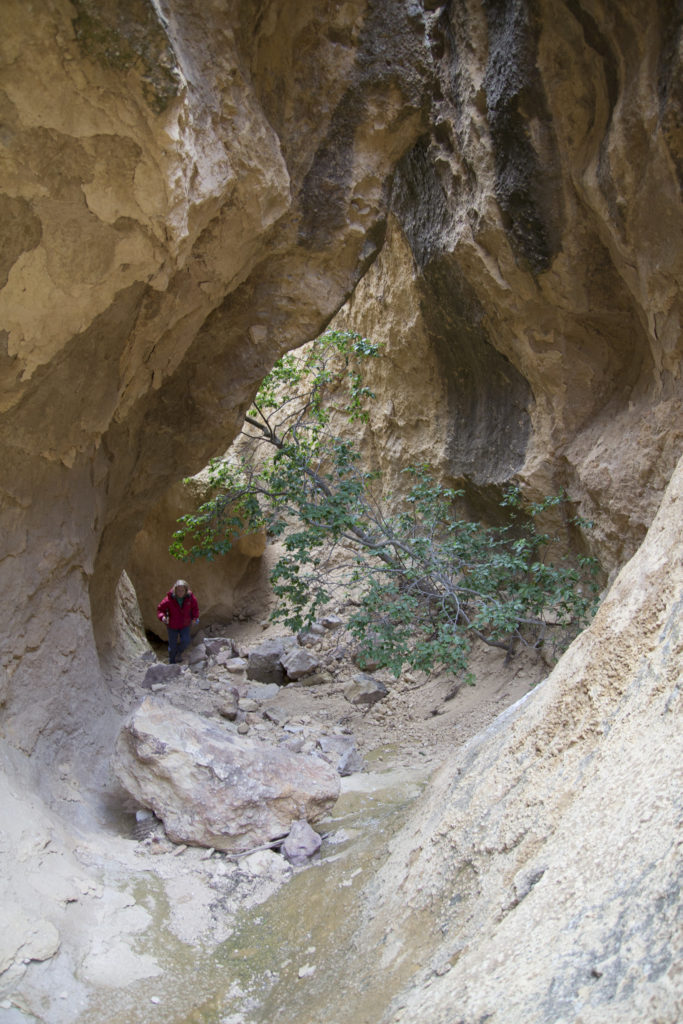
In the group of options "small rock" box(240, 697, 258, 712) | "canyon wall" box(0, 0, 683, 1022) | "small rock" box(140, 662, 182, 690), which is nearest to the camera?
"canyon wall" box(0, 0, 683, 1022)

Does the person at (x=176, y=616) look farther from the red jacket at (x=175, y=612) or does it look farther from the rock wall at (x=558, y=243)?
the rock wall at (x=558, y=243)

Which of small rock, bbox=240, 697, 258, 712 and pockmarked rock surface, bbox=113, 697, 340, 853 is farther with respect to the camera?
small rock, bbox=240, 697, 258, 712

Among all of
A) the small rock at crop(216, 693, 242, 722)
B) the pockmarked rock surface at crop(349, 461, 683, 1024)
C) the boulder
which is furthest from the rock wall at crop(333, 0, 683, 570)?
the small rock at crop(216, 693, 242, 722)

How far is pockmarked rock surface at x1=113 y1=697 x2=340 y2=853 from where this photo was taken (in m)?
3.52

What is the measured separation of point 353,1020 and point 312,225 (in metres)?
4.06

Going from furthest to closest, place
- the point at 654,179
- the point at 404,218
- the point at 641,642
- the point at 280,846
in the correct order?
1. the point at 404,218
2. the point at 654,179
3. the point at 280,846
4. the point at 641,642

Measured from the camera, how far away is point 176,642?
7.80 meters

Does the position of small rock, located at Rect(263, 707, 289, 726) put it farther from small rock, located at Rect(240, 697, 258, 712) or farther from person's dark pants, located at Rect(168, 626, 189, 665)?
person's dark pants, located at Rect(168, 626, 189, 665)

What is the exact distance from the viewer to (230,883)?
3.25 meters

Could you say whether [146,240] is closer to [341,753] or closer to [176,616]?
[341,753]

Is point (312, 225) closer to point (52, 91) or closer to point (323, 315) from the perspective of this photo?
point (323, 315)

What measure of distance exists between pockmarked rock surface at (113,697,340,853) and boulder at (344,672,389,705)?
2488 millimetres

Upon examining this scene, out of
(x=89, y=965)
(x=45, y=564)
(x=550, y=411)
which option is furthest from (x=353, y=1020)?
(x=550, y=411)

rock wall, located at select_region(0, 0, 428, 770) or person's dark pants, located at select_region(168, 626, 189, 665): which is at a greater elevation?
rock wall, located at select_region(0, 0, 428, 770)
